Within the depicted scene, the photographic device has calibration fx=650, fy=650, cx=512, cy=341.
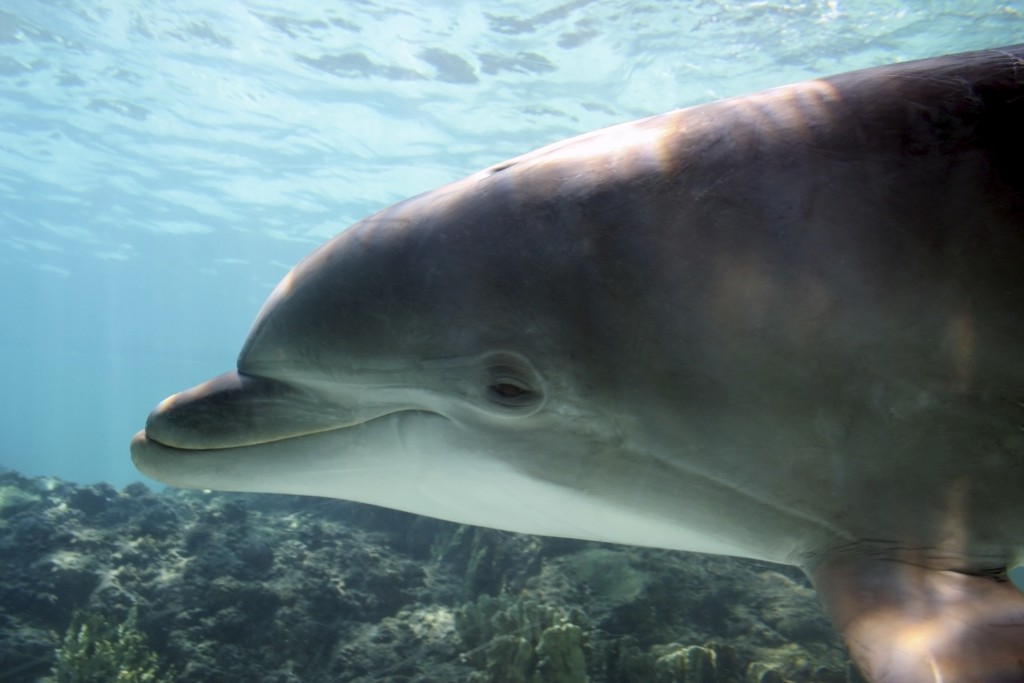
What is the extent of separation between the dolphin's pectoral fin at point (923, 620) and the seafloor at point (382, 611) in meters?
4.32

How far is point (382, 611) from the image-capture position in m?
7.78

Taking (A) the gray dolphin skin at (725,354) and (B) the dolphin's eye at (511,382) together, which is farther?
(B) the dolphin's eye at (511,382)

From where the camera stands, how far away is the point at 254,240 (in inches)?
1592

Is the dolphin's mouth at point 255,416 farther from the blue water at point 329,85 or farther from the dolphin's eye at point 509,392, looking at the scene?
the blue water at point 329,85

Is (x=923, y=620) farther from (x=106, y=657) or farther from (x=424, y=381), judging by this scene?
(x=106, y=657)

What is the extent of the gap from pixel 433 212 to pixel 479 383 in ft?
1.97

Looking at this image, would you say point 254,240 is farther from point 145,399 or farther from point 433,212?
point 145,399

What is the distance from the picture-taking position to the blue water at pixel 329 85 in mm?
16422

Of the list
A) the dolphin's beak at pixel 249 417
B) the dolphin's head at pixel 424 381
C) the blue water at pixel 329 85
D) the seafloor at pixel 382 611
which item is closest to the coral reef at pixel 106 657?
the seafloor at pixel 382 611

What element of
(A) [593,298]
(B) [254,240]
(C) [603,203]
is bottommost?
(A) [593,298]

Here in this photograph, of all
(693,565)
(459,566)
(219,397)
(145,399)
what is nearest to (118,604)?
(459,566)

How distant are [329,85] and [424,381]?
2211 cm

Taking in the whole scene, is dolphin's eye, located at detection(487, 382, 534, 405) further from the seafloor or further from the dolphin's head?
the seafloor

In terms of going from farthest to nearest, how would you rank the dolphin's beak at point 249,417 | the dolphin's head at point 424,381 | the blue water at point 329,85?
the blue water at point 329,85 < the dolphin's beak at point 249,417 < the dolphin's head at point 424,381
